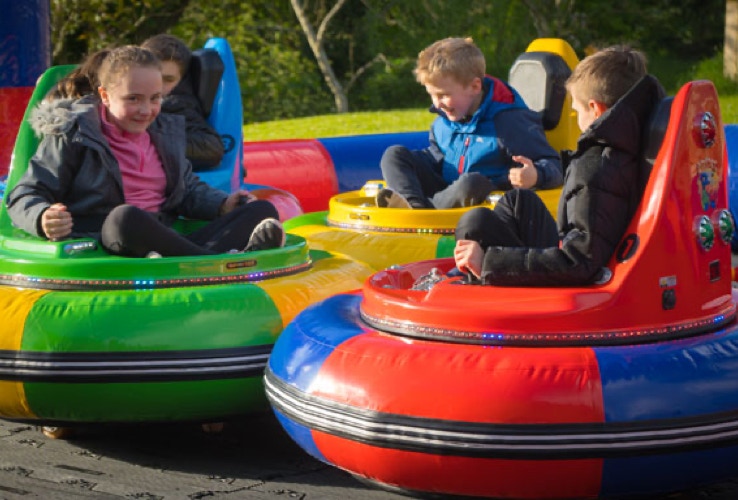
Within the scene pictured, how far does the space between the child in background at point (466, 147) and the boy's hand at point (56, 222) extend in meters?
1.68

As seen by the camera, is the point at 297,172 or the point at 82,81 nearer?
the point at 82,81

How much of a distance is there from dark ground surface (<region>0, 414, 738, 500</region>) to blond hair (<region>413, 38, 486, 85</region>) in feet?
5.96

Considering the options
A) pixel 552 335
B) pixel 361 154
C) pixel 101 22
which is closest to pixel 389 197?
pixel 552 335

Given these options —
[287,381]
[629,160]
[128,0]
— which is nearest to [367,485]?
[287,381]

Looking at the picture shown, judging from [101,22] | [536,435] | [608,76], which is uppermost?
[608,76]

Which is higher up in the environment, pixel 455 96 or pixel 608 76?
pixel 608 76

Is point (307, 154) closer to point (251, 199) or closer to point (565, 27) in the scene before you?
point (251, 199)

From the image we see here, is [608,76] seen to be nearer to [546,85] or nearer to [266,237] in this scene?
[266,237]

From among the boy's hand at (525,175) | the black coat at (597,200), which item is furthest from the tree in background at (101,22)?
the black coat at (597,200)

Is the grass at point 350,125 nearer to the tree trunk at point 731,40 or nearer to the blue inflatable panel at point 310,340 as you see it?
the tree trunk at point 731,40

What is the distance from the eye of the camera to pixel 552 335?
350 centimetres

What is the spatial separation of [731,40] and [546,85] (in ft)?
32.7

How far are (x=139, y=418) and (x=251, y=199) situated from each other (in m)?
1.17

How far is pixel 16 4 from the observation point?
719 cm
